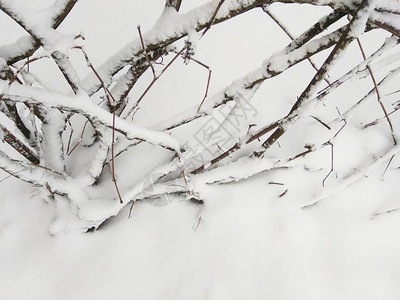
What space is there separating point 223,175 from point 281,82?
526 millimetres

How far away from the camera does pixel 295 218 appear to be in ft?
4.08

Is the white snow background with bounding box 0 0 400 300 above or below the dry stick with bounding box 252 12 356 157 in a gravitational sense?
below

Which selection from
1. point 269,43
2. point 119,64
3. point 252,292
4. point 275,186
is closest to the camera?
point 119,64

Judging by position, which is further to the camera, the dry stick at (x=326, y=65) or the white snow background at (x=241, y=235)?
the white snow background at (x=241, y=235)

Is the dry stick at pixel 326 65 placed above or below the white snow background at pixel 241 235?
above

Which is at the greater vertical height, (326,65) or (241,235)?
(326,65)

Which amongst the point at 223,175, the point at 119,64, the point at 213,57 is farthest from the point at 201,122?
the point at 119,64

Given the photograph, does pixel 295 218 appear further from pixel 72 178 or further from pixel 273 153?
pixel 72 178

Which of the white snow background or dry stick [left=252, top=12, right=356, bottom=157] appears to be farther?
the white snow background

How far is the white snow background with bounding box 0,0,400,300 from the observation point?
118cm

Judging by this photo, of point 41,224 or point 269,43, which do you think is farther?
point 269,43

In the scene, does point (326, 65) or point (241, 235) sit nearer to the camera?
point (326, 65)

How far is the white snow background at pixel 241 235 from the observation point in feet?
3.87

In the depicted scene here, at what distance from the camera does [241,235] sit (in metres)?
1.22
